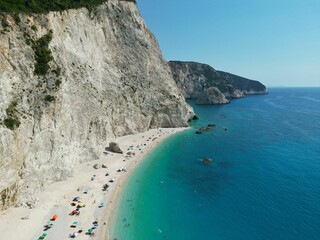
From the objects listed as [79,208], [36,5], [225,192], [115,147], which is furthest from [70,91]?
[225,192]

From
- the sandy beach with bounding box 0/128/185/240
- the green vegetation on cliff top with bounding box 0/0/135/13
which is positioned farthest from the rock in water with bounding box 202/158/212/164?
the green vegetation on cliff top with bounding box 0/0/135/13

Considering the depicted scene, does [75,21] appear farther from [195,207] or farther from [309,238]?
[309,238]

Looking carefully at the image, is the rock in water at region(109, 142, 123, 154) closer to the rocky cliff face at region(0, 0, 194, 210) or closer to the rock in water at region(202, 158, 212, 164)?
the rocky cliff face at region(0, 0, 194, 210)

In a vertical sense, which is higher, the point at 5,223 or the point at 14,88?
the point at 14,88

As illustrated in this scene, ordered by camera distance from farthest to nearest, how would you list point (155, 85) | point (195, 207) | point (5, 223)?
point (155, 85) → point (195, 207) → point (5, 223)

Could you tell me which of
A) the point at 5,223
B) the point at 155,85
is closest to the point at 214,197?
the point at 5,223
